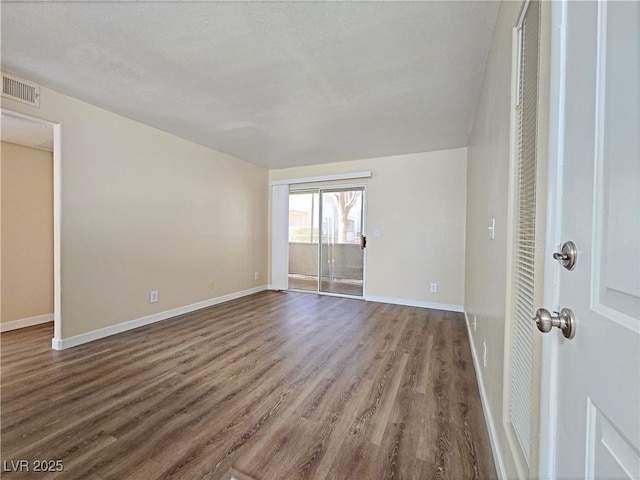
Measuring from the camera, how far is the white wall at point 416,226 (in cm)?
393

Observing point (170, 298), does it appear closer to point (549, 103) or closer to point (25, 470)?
point (25, 470)

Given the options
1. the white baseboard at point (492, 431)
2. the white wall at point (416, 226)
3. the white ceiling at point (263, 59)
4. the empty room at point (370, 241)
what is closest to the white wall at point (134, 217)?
the empty room at point (370, 241)

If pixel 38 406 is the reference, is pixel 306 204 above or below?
above

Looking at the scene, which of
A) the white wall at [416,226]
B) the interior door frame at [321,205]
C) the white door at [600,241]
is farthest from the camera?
the interior door frame at [321,205]

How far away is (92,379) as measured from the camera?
2037 millimetres

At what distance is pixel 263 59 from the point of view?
1.96 meters

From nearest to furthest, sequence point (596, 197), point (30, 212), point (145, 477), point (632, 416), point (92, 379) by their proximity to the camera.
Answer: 1. point (632, 416)
2. point (596, 197)
3. point (145, 477)
4. point (92, 379)
5. point (30, 212)

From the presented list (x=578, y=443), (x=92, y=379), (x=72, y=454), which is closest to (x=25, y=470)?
(x=72, y=454)

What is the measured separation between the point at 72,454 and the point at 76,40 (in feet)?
8.27

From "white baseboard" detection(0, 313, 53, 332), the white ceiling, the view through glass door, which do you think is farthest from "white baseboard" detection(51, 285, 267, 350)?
the white ceiling

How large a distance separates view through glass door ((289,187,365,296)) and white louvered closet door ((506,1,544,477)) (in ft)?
11.3

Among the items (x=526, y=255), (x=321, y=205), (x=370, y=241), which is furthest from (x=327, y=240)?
(x=526, y=255)

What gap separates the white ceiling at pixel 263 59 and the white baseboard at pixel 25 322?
272 centimetres

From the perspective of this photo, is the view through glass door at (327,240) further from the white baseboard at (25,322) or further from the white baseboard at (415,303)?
the white baseboard at (25,322)
